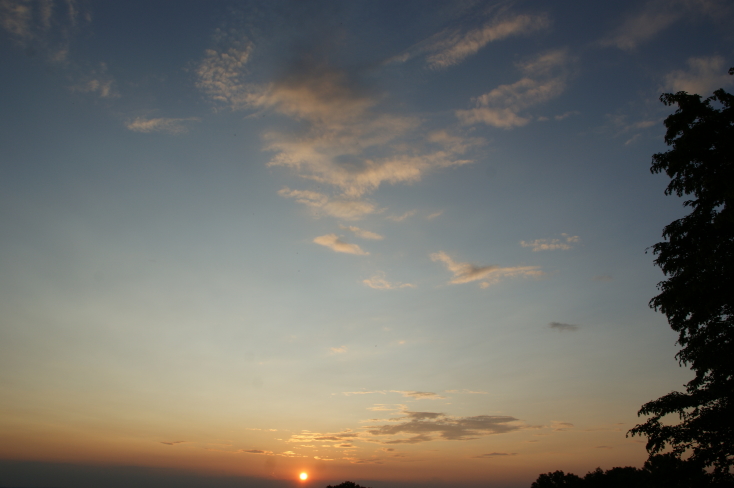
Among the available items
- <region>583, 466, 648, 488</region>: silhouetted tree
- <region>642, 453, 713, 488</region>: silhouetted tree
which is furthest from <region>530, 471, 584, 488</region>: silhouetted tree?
<region>642, 453, 713, 488</region>: silhouetted tree

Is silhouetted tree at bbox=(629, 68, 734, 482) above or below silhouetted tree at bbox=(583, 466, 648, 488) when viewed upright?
above

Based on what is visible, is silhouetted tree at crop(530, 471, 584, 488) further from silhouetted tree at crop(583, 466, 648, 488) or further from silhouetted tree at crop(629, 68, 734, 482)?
silhouetted tree at crop(629, 68, 734, 482)

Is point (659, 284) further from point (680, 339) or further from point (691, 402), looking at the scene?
point (691, 402)

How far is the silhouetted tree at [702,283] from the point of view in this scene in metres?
13.5

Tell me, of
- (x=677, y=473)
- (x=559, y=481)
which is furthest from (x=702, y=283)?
(x=559, y=481)

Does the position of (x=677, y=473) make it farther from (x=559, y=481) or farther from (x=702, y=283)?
(x=559, y=481)

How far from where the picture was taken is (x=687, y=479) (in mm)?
14883

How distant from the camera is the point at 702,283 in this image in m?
13.4

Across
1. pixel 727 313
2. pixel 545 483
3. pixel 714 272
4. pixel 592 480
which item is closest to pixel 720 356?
pixel 727 313

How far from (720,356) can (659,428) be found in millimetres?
3569

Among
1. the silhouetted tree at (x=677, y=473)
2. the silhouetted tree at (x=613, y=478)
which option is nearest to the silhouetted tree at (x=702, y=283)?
the silhouetted tree at (x=677, y=473)

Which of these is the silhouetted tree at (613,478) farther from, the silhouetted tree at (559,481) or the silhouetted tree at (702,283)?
the silhouetted tree at (702,283)

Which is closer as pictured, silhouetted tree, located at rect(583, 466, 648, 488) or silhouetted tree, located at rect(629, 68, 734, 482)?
silhouetted tree, located at rect(629, 68, 734, 482)

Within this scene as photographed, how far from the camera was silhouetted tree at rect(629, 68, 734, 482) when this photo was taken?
1347 centimetres
